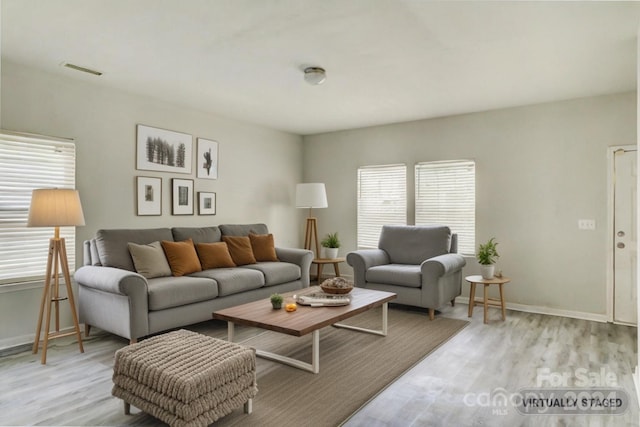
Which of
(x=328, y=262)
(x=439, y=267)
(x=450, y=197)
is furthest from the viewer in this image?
(x=328, y=262)

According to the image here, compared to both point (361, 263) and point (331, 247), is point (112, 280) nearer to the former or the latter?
point (361, 263)

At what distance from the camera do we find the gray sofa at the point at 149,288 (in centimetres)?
332

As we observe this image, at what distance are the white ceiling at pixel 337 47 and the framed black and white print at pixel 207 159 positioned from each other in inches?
24.9

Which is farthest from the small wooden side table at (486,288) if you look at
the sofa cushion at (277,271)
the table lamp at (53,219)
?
the table lamp at (53,219)

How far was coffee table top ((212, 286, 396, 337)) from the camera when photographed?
9.02ft

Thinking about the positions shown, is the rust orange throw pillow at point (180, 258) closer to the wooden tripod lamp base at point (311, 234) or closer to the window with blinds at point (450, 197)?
the wooden tripod lamp base at point (311, 234)

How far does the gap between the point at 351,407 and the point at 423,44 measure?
2.63 metres

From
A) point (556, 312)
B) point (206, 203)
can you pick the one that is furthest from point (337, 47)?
point (556, 312)

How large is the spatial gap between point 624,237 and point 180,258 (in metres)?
4.68

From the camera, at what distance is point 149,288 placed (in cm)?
343

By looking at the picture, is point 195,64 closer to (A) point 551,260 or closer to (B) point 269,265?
(B) point 269,265

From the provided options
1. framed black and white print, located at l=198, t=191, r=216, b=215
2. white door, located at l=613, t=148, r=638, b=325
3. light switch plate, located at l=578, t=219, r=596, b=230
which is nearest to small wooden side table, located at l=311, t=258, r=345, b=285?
framed black and white print, located at l=198, t=191, r=216, b=215

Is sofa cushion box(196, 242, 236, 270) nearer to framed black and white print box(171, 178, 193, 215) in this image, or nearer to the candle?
framed black and white print box(171, 178, 193, 215)

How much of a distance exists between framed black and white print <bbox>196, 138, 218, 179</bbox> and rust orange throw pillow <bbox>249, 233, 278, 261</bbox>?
978 millimetres
